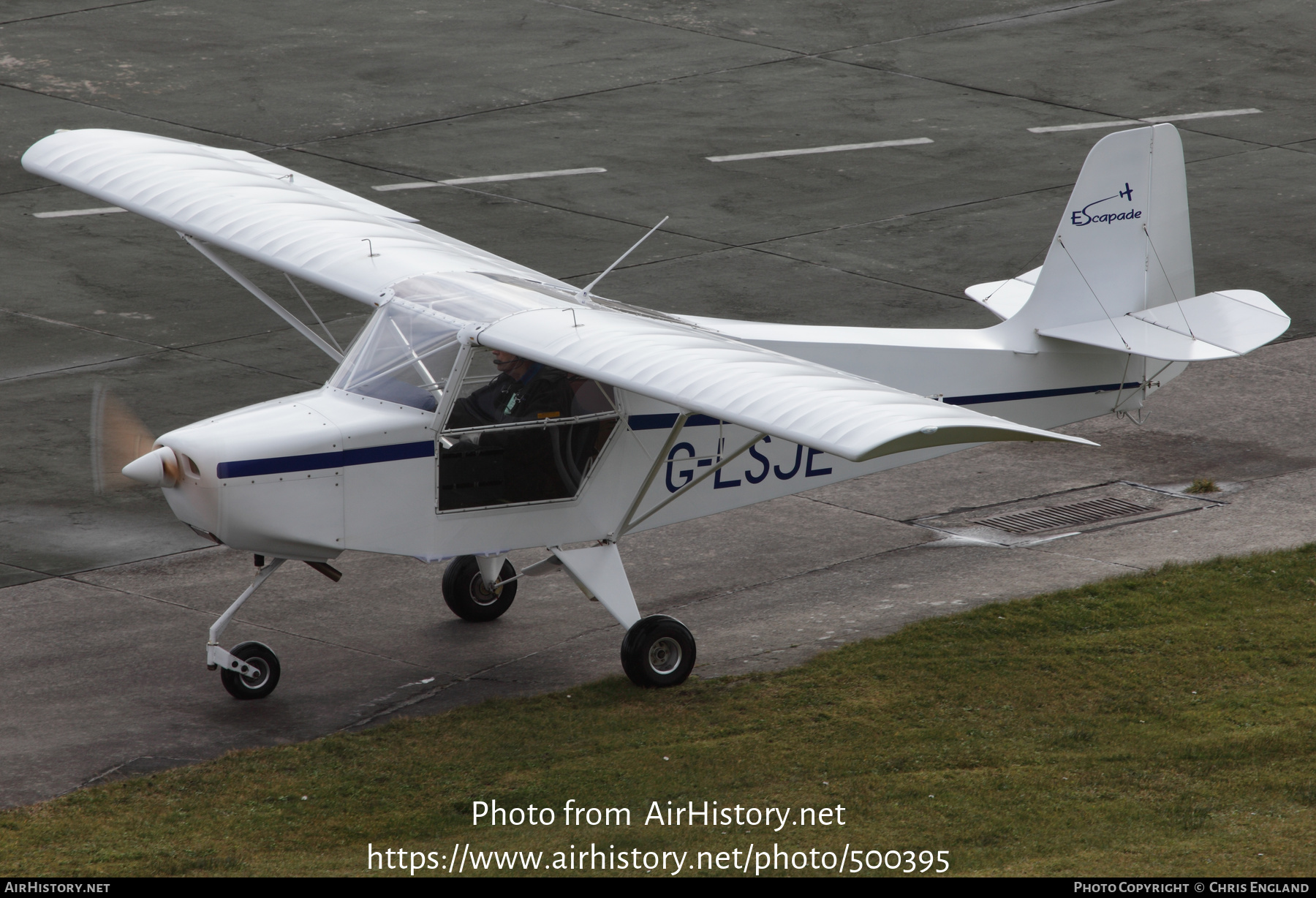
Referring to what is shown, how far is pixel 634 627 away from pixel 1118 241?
15.3 ft

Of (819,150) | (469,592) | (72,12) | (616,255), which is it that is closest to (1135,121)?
(819,150)

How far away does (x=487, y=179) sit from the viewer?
20.3 metres

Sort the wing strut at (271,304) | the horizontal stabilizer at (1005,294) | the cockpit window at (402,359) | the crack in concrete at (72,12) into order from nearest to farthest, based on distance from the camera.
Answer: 1. the cockpit window at (402,359)
2. the wing strut at (271,304)
3. the horizontal stabilizer at (1005,294)
4. the crack in concrete at (72,12)

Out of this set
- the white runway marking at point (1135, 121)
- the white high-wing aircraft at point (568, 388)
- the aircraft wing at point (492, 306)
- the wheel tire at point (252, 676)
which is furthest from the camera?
the white runway marking at point (1135, 121)

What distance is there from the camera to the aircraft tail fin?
1180 centimetres

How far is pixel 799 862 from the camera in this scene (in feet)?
25.9

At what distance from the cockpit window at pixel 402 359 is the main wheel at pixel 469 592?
178 cm

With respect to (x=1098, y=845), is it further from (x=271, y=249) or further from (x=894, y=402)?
(x=271, y=249)

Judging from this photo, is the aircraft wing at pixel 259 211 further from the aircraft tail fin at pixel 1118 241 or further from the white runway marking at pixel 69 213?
the white runway marking at pixel 69 213

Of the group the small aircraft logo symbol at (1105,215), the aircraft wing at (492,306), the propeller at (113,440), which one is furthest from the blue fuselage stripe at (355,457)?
the small aircraft logo symbol at (1105,215)

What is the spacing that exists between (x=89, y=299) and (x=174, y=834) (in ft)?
32.1

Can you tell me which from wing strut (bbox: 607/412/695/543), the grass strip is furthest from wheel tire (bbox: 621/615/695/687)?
wing strut (bbox: 607/412/695/543)

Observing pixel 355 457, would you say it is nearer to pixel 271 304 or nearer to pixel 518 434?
pixel 518 434

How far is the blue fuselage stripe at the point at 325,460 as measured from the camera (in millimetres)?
9133
